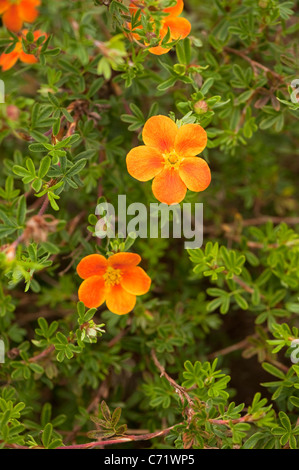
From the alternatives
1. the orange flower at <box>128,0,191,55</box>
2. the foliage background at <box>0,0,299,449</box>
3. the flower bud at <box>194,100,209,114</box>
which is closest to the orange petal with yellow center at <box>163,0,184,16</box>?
the orange flower at <box>128,0,191,55</box>

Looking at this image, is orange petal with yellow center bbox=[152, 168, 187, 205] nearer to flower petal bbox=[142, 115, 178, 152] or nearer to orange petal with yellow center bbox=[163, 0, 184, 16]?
flower petal bbox=[142, 115, 178, 152]

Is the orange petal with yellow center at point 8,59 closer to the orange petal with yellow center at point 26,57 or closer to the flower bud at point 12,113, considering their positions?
the orange petal with yellow center at point 26,57

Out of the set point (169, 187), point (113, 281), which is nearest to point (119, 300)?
point (113, 281)

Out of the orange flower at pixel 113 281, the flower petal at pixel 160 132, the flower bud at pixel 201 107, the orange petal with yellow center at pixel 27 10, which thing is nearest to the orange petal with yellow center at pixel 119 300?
the orange flower at pixel 113 281

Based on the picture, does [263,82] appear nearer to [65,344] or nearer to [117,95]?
[117,95]

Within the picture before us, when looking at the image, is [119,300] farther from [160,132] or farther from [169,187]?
[160,132]
